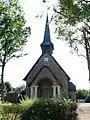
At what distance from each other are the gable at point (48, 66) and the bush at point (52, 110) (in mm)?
45439

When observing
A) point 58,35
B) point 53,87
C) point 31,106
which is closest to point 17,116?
point 31,106

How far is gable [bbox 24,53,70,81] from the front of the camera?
193ft

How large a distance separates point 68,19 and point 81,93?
61638mm

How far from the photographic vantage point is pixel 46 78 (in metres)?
57.8

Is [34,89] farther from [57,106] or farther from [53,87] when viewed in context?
[57,106]

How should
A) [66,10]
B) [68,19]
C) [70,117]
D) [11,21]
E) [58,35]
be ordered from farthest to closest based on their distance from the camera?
[11,21] < [58,35] < [68,19] < [66,10] < [70,117]

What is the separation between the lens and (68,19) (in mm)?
20516

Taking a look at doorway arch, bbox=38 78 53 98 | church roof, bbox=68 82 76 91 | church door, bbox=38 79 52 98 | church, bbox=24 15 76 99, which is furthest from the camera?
church roof, bbox=68 82 76 91

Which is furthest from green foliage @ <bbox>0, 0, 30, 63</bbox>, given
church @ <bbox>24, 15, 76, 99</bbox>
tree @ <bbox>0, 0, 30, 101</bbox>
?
church @ <bbox>24, 15, 76, 99</bbox>

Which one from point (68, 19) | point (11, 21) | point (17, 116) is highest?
point (11, 21)

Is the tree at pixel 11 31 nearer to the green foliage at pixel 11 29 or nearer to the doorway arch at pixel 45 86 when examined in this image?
the green foliage at pixel 11 29

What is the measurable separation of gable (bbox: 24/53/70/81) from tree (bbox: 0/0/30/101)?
22315 millimetres

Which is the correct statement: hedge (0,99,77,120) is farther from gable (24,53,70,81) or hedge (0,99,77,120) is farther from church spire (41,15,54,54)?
church spire (41,15,54,54)

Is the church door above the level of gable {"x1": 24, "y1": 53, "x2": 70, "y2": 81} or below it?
below
